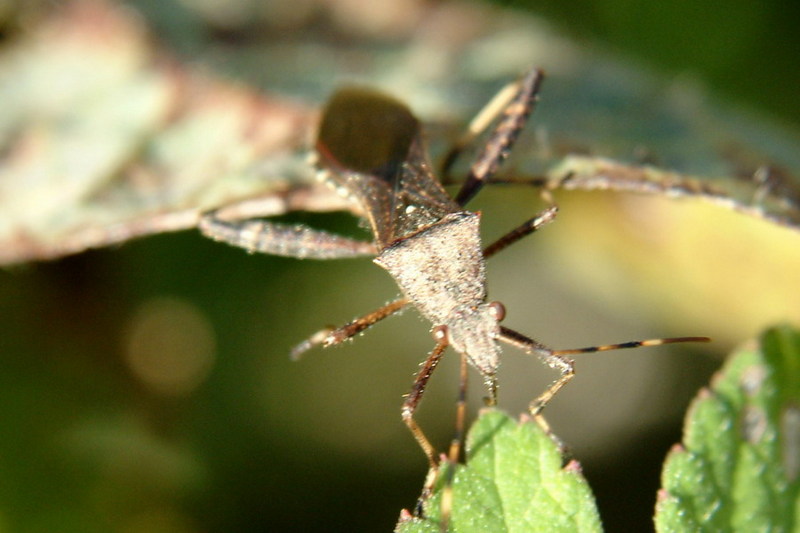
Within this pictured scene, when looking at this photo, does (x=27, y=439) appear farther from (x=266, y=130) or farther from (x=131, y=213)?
(x=266, y=130)

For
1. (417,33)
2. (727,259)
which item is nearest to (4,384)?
(417,33)

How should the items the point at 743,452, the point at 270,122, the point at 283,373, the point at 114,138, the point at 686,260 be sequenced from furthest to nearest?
1. the point at 283,373
2. the point at 686,260
3. the point at 270,122
4. the point at 114,138
5. the point at 743,452

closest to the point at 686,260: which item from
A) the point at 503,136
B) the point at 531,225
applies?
the point at 531,225

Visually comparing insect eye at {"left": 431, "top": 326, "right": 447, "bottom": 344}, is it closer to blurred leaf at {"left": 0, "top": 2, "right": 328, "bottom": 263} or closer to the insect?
the insect

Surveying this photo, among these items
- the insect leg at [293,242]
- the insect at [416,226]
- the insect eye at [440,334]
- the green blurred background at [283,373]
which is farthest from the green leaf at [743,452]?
the insect leg at [293,242]

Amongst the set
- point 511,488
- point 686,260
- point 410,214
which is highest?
point 410,214

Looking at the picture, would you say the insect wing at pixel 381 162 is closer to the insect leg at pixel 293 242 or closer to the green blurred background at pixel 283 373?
the insect leg at pixel 293 242

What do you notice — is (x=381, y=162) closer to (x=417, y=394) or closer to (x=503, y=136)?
(x=503, y=136)
